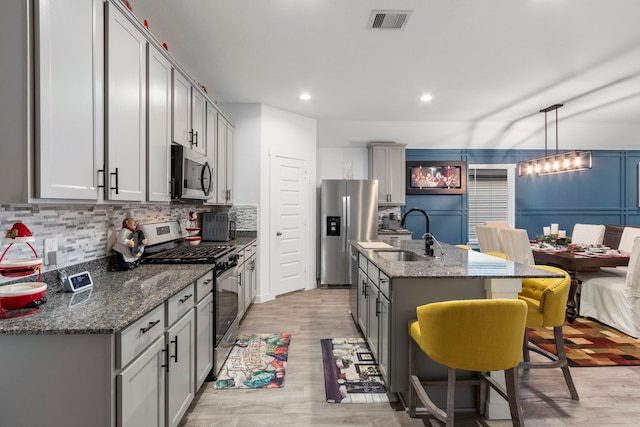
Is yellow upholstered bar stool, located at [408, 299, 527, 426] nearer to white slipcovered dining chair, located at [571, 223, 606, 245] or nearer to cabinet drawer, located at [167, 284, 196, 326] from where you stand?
cabinet drawer, located at [167, 284, 196, 326]

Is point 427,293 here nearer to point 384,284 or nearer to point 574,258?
point 384,284

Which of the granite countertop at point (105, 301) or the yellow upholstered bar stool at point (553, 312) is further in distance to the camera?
the yellow upholstered bar stool at point (553, 312)

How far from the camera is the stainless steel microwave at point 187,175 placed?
8.06 ft

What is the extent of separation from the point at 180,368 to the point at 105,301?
23.3 inches

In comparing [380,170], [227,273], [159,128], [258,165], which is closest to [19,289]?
[159,128]

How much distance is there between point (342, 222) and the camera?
523 cm

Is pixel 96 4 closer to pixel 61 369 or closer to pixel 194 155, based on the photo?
pixel 194 155

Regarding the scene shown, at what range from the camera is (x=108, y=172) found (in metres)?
1.64

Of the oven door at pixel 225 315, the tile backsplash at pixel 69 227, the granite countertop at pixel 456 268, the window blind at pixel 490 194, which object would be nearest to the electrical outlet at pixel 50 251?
the tile backsplash at pixel 69 227

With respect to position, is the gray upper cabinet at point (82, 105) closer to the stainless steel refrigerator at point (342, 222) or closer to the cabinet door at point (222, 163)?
the cabinet door at point (222, 163)

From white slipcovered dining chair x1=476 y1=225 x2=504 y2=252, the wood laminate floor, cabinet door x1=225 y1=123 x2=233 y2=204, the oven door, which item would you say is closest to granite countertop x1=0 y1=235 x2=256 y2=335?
the oven door

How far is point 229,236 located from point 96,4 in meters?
2.68

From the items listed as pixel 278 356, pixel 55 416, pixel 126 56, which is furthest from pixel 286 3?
pixel 278 356

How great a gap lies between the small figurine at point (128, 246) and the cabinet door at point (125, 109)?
0.33 m
